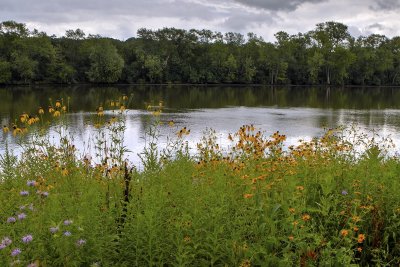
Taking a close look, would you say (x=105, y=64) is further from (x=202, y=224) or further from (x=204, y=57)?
(x=202, y=224)

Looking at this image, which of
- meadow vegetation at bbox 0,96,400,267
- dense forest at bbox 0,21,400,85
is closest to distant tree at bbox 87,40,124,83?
dense forest at bbox 0,21,400,85

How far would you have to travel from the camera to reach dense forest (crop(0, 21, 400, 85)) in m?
81.2

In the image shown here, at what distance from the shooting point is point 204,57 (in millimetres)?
99938

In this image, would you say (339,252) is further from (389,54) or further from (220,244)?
(389,54)

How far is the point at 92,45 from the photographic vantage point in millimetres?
88438

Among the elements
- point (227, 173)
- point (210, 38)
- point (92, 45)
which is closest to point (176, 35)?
point (210, 38)

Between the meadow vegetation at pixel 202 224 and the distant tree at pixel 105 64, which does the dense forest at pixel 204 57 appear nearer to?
the distant tree at pixel 105 64

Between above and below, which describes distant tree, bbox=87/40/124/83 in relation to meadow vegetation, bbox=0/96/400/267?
above

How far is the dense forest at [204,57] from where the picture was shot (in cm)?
8125

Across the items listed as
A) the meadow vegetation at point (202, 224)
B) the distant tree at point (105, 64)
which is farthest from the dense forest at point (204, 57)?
the meadow vegetation at point (202, 224)

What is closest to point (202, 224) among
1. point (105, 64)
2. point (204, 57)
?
point (105, 64)

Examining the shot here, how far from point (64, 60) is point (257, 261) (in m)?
85.0

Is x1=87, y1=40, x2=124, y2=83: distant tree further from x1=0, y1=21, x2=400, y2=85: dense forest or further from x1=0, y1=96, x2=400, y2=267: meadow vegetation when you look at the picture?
x1=0, y1=96, x2=400, y2=267: meadow vegetation

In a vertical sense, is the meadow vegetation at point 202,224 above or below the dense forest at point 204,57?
below
